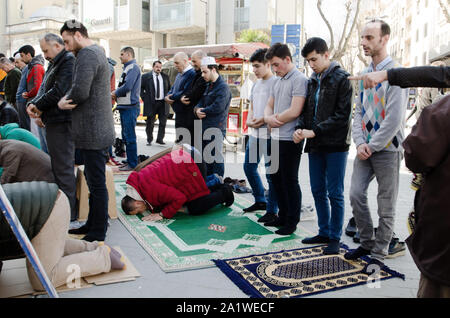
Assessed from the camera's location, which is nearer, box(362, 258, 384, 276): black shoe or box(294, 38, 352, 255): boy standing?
box(362, 258, 384, 276): black shoe

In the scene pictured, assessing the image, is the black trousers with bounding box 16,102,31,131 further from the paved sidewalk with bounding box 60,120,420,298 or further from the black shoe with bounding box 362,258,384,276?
the black shoe with bounding box 362,258,384,276

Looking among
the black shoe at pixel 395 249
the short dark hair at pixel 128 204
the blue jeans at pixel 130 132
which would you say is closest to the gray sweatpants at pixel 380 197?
the black shoe at pixel 395 249

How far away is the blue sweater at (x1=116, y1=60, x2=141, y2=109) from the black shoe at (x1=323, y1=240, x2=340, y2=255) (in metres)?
4.73

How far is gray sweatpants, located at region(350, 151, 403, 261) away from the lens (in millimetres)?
3473

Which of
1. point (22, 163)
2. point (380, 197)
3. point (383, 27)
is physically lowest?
point (380, 197)

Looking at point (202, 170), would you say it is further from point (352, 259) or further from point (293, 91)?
point (352, 259)

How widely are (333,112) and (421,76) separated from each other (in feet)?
5.31

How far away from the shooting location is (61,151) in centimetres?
429

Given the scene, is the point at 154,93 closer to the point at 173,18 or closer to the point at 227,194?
the point at 227,194

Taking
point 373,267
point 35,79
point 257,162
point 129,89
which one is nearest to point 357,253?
point 373,267

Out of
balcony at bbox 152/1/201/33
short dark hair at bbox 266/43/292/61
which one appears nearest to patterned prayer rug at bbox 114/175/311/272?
short dark hair at bbox 266/43/292/61

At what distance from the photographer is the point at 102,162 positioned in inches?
156

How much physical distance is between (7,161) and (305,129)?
9.38ft

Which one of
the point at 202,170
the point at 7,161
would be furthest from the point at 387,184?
the point at 7,161
